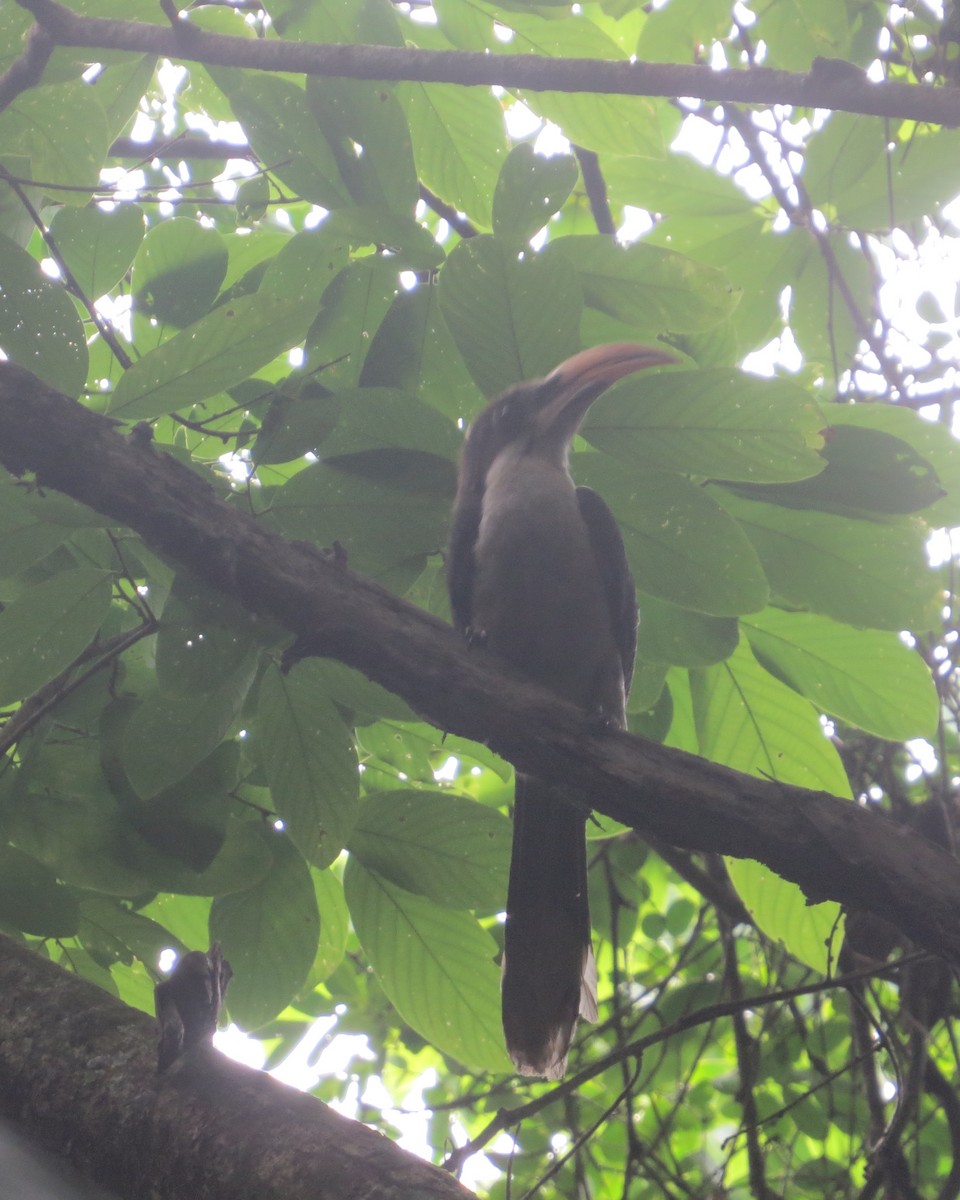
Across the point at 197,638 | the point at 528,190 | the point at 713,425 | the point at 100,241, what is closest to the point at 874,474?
the point at 713,425

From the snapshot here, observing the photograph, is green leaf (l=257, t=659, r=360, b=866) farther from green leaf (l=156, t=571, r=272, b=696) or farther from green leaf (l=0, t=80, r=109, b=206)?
green leaf (l=0, t=80, r=109, b=206)

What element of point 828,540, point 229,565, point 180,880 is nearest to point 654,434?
point 828,540

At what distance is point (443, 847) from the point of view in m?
2.52

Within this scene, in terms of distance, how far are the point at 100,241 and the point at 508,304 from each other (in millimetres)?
1135

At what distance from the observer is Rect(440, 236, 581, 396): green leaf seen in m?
2.28

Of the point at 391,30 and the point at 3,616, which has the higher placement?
the point at 391,30

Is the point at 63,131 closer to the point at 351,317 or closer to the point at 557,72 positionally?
the point at 351,317

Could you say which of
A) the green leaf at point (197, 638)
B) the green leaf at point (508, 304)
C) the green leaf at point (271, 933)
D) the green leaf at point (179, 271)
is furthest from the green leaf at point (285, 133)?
the green leaf at point (271, 933)

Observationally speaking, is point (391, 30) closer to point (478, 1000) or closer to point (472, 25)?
point (472, 25)

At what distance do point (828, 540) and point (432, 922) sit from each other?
52.0 inches

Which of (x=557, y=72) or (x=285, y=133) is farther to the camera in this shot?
(x=285, y=133)

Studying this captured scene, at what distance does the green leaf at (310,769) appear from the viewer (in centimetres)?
228

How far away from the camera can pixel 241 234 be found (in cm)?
312

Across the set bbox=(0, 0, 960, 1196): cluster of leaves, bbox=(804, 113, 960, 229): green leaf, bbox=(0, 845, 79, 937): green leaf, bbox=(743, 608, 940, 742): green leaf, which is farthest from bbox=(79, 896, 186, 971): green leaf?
bbox=(804, 113, 960, 229): green leaf
